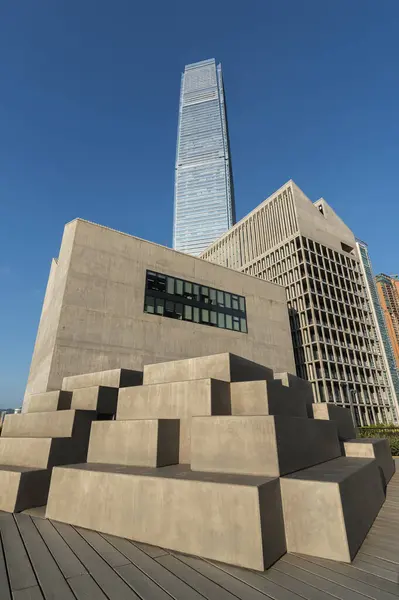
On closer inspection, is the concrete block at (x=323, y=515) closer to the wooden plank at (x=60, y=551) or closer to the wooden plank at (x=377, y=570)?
the wooden plank at (x=377, y=570)

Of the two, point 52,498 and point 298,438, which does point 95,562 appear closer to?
point 52,498

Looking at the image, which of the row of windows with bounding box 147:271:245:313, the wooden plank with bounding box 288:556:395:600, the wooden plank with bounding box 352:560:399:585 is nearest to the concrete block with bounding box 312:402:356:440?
the wooden plank with bounding box 352:560:399:585

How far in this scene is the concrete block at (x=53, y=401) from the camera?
10.4 meters

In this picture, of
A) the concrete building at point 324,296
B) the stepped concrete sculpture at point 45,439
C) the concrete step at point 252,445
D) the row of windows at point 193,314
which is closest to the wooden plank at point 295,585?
the concrete step at point 252,445

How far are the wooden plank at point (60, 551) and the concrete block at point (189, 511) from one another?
0.43 metres

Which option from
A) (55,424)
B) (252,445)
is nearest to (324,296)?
(55,424)

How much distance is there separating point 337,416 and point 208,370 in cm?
547

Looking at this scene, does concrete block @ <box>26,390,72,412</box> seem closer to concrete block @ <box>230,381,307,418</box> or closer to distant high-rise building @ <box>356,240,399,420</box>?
concrete block @ <box>230,381,307,418</box>

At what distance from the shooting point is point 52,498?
5988 mm

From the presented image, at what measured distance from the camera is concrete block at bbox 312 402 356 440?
Answer: 31.6ft

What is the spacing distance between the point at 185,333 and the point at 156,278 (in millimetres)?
5577

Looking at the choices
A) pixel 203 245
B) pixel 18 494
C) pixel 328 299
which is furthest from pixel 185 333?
pixel 203 245

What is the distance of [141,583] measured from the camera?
3.34 m

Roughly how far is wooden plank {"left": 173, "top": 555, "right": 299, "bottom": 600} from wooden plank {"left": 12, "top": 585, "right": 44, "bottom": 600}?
177cm
